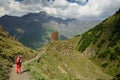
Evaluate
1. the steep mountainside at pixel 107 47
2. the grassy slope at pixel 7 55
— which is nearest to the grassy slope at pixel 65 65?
the grassy slope at pixel 7 55

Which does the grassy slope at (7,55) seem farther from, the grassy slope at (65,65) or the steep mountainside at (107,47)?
the steep mountainside at (107,47)

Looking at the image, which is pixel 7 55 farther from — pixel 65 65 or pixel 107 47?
pixel 107 47

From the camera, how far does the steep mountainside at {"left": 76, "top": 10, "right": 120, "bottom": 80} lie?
134 meters

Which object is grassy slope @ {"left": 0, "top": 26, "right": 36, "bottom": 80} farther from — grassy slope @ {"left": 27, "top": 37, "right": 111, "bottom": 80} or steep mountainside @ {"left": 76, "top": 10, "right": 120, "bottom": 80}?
steep mountainside @ {"left": 76, "top": 10, "right": 120, "bottom": 80}

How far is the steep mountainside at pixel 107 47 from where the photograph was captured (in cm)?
13400

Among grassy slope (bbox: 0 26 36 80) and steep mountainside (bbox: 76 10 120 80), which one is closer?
grassy slope (bbox: 0 26 36 80)

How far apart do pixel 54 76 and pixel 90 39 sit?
13772 cm

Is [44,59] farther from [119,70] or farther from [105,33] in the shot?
[105,33]

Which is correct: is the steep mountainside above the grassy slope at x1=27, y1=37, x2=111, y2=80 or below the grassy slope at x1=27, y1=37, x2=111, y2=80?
below

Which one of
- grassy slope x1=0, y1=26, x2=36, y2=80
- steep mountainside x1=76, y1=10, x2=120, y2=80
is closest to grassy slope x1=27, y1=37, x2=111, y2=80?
grassy slope x1=0, y1=26, x2=36, y2=80

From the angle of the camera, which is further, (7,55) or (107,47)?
(107,47)

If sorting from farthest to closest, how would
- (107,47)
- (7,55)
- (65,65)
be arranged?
1. (107,47)
2. (7,55)
3. (65,65)

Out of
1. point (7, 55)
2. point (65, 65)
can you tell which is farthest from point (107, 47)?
point (7, 55)

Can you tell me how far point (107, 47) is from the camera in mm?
155500
